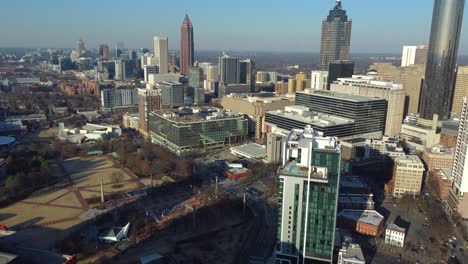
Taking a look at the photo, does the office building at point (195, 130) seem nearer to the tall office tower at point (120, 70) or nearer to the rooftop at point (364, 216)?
the rooftop at point (364, 216)

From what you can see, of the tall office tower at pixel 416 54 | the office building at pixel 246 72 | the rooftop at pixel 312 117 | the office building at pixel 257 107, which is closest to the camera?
the rooftop at pixel 312 117

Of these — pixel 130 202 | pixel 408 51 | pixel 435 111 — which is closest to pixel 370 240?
pixel 130 202

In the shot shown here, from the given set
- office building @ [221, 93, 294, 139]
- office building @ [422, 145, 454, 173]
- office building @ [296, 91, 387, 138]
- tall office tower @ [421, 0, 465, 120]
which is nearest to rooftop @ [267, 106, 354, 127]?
office building @ [296, 91, 387, 138]

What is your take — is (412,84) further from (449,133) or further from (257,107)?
(257,107)

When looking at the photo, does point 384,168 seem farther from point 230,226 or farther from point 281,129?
point 230,226

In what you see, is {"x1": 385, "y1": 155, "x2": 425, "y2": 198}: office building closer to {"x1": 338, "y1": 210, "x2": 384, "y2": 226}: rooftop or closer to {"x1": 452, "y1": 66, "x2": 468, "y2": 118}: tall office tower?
{"x1": 338, "y1": 210, "x2": 384, "y2": 226}: rooftop

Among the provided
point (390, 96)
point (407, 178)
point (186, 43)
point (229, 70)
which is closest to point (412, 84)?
point (390, 96)

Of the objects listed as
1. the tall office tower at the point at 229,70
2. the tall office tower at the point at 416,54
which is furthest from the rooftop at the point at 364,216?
the tall office tower at the point at 416,54
